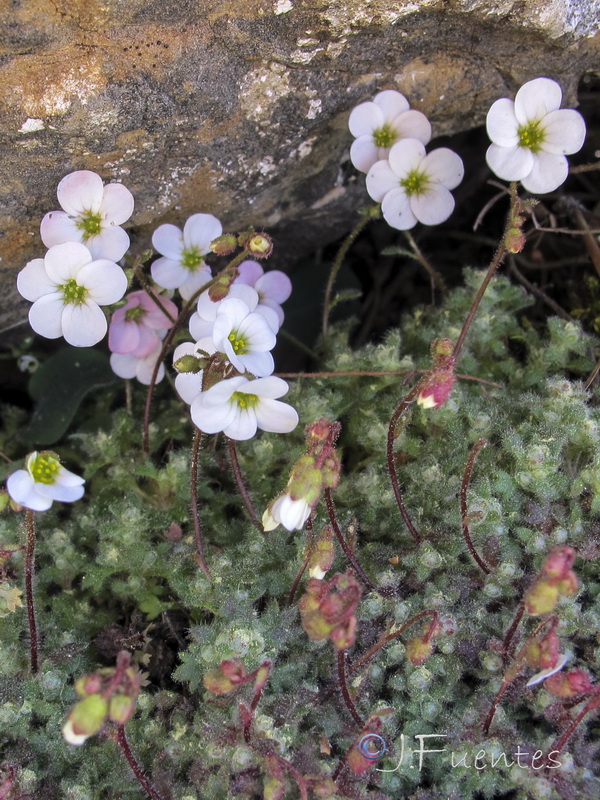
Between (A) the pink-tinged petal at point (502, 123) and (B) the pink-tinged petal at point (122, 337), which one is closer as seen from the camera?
(A) the pink-tinged petal at point (502, 123)

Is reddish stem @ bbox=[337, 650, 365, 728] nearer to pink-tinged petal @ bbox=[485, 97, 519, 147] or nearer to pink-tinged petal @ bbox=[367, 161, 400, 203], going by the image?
pink-tinged petal @ bbox=[367, 161, 400, 203]

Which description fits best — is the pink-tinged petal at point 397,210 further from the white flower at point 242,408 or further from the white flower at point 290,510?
the white flower at point 290,510

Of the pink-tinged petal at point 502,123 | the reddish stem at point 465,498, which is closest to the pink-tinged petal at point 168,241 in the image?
the pink-tinged petal at point 502,123

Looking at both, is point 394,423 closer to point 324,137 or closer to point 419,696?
point 419,696

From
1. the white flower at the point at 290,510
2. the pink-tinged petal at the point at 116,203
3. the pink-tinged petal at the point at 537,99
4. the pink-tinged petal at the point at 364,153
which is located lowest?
the white flower at the point at 290,510

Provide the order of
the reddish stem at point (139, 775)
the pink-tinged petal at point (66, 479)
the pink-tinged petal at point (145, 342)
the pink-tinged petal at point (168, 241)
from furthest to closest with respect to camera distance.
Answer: the pink-tinged petal at point (145, 342), the pink-tinged petal at point (168, 241), the pink-tinged petal at point (66, 479), the reddish stem at point (139, 775)

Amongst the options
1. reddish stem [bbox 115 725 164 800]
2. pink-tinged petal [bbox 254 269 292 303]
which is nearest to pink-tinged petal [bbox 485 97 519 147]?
pink-tinged petal [bbox 254 269 292 303]

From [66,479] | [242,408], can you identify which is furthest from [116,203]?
[66,479]
